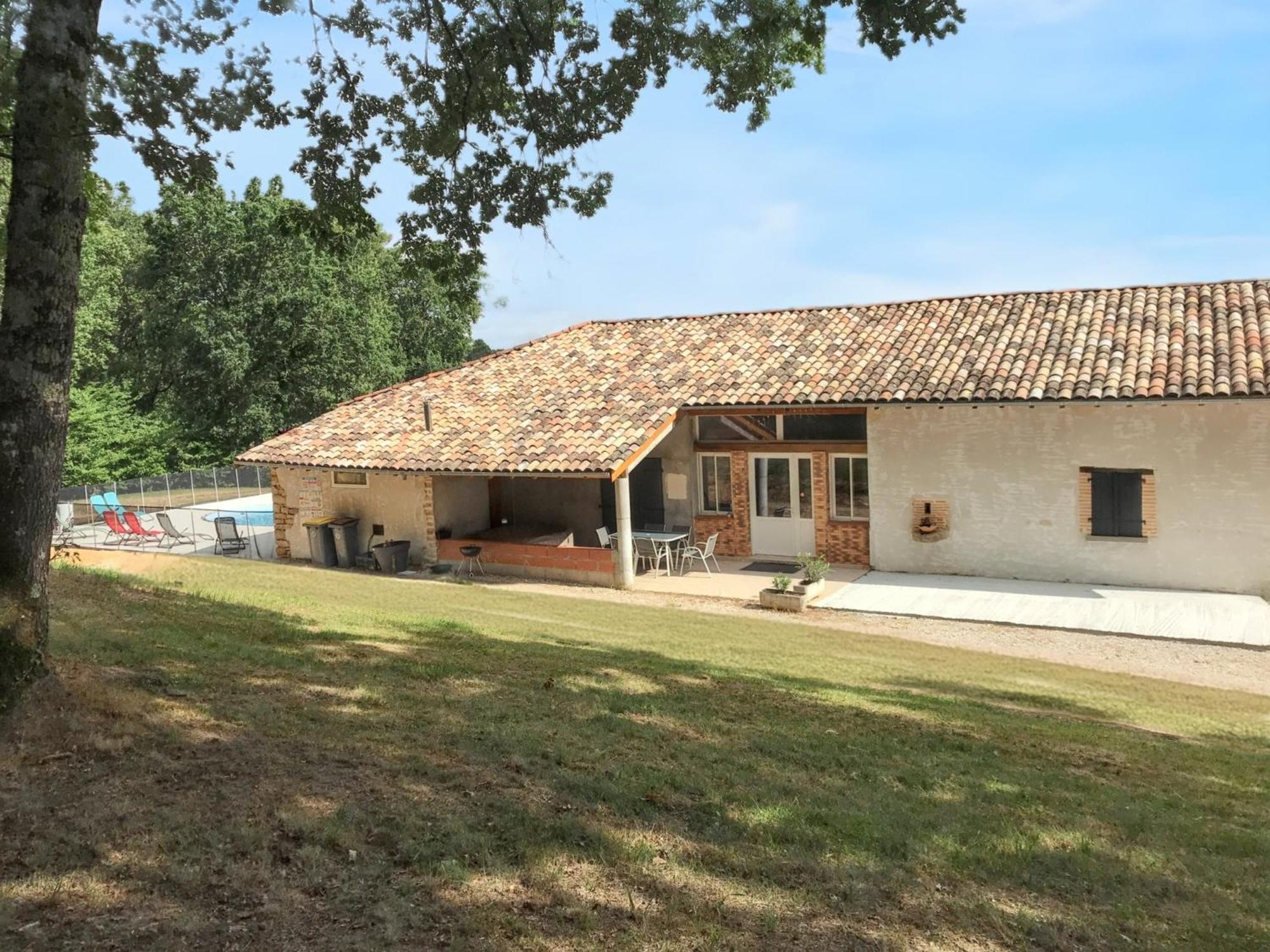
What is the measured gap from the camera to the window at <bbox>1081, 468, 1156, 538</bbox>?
Result: 15.4m

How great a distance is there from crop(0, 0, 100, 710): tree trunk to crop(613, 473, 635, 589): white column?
12.4m

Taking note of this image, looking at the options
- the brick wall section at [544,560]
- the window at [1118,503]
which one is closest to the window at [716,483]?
the brick wall section at [544,560]

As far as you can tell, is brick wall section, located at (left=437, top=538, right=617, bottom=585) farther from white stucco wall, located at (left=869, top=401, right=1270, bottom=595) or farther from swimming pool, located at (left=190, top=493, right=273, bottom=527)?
swimming pool, located at (left=190, top=493, right=273, bottom=527)

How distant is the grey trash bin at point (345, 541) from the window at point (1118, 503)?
14.2 meters

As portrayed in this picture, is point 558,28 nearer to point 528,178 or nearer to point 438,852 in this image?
point 528,178

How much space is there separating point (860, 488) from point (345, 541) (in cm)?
1071

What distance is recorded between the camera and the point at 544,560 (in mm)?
18047

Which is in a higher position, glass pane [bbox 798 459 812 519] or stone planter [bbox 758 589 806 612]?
glass pane [bbox 798 459 812 519]

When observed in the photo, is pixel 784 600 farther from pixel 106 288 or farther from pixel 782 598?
pixel 106 288

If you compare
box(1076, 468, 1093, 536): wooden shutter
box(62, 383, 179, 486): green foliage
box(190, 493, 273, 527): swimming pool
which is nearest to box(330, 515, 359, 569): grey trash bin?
box(190, 493, 273, 527): swimming pool

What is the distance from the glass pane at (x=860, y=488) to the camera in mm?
18000

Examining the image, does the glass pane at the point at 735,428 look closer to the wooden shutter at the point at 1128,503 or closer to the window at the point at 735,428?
the window at the point at 735,428

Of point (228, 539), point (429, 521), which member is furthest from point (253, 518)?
point (429, 521)

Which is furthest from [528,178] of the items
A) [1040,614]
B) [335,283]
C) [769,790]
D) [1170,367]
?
[335,283]
